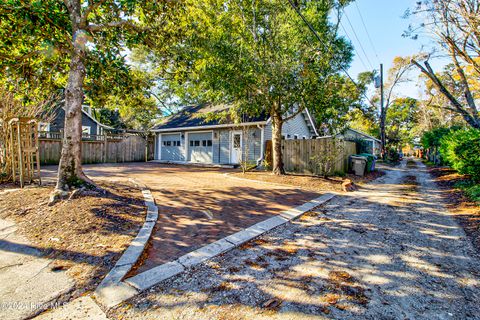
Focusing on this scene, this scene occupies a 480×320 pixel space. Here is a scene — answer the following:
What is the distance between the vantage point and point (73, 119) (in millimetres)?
5277

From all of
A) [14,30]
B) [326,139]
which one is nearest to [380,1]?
Answer: [326,139]

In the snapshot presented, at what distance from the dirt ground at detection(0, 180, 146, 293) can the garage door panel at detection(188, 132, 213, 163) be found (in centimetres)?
1162

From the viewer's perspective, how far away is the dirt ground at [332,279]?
7.39ft

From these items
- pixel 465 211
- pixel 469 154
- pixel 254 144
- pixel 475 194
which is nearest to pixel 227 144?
pixel 254 144

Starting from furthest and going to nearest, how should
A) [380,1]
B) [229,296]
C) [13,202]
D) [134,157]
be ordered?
[134,157] → [380,1] → [13,202] → [229,296]

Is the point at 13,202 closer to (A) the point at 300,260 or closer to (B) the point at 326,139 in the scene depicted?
(A) the point at 300,260

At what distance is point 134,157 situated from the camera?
65.0 feet

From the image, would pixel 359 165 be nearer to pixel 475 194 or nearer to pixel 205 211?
pixel 475 194

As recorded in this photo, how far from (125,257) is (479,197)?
8720mm

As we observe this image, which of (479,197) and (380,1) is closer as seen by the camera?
(479,197)

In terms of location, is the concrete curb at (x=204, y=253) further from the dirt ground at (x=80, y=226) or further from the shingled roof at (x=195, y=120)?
the shingled roof at (x=195, y=120)

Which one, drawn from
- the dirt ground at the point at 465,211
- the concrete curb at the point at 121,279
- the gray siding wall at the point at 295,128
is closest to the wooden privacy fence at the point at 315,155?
the gray siding wall at the point at 295,128

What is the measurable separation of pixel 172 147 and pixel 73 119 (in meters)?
14.7

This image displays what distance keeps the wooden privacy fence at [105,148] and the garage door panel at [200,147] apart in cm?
467
